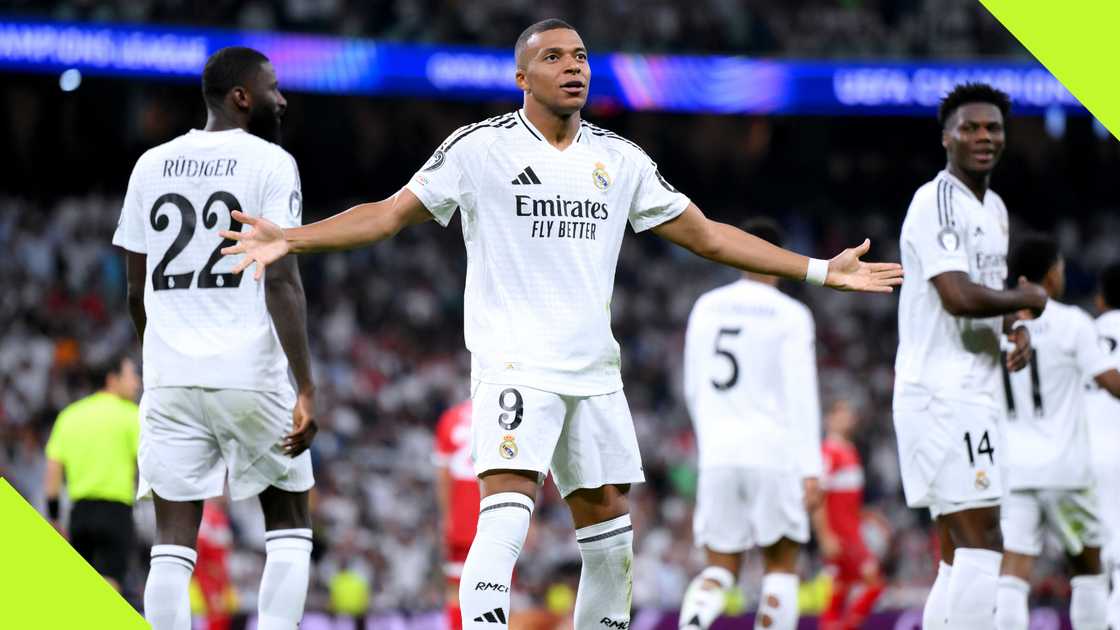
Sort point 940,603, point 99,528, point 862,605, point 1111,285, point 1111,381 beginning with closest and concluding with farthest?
point 940,603 → point 1111,381 → point 1111,285 → point 99,528 → point 862,605

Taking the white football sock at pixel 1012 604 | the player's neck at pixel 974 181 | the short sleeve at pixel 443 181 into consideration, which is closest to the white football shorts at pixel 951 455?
the player's neck at pixel 974 181

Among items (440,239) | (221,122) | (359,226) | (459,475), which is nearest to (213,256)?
(221,122)

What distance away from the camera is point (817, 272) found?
560cm

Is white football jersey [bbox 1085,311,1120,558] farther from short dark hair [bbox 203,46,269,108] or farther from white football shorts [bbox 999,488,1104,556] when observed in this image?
short dark hair [bbox 203,46,269,108]

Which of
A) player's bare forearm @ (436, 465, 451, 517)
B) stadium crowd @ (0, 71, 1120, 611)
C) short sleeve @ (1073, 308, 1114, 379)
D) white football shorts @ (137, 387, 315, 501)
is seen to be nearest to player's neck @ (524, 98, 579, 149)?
white football shorts @ (137, 387, 315, 501)

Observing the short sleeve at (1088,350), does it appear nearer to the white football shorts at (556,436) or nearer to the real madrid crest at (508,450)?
the white football shorts at (556,436)

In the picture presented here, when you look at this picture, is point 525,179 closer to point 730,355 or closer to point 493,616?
point 493,616

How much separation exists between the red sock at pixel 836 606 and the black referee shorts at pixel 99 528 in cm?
517

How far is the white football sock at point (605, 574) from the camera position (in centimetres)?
545

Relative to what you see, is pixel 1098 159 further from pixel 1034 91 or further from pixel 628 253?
pixel 628 253

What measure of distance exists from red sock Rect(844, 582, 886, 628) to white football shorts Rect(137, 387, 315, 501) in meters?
6.39

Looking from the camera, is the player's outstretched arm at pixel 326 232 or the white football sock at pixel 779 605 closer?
the player's outstretched arm at pixel 326 232

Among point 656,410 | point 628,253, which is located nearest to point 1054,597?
point 656,410

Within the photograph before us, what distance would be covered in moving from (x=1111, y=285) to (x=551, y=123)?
459 centimetres
